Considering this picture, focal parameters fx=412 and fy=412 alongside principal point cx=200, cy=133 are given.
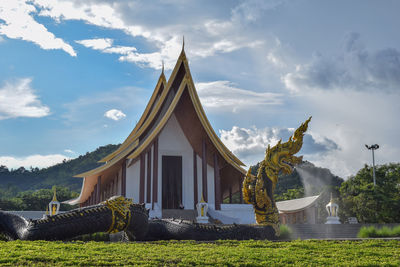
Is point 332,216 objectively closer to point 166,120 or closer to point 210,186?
point 210,186

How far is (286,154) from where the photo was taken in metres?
7.02

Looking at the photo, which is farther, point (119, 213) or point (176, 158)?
point (176, 158)

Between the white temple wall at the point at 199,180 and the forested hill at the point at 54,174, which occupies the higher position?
the forested hill at the point at 54,174

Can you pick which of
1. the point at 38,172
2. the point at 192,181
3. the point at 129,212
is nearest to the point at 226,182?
the point at 192,181

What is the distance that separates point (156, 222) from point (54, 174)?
5788 centimetres

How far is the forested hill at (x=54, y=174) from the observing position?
57.6m

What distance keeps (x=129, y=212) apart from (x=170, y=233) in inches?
34.4

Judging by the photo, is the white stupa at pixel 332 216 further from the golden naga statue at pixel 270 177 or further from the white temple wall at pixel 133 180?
the white temple wall at pixel 133 180

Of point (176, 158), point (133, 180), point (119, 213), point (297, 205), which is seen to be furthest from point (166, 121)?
point (297, 205)

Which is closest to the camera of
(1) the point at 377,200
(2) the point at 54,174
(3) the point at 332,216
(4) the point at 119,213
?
(4) the point at 119,213

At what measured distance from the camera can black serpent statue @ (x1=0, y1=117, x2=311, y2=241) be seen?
539cm

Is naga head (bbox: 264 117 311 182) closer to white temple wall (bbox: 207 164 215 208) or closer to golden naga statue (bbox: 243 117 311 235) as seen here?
golden naga statue (bbox: 243 117 311 235)

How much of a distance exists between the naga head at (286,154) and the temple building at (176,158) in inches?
294

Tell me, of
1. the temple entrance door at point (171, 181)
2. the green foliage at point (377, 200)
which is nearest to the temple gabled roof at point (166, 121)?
the temple entrance door at point (171, 181)
